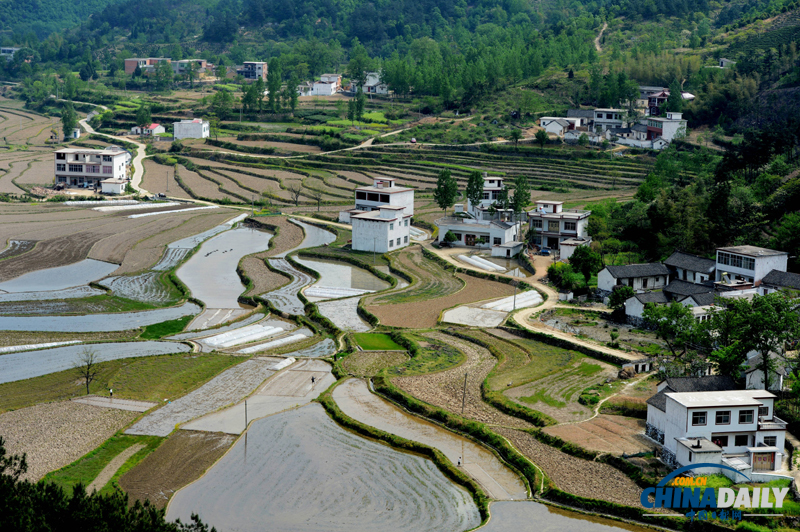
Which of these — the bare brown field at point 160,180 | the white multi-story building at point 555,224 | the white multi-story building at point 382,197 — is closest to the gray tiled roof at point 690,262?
the white multi-story building at point 555,224

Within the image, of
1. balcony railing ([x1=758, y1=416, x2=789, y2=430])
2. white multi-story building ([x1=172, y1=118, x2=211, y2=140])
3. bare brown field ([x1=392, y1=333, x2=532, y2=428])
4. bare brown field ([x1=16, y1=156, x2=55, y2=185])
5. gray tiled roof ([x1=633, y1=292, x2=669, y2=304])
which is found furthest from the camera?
white multi-story building ([x1=172, y1=118, x2=211, y2=140])

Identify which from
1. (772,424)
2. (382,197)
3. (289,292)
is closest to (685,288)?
(772,424)

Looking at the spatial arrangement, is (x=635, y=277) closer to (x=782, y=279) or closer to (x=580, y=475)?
(x=782, y=279)

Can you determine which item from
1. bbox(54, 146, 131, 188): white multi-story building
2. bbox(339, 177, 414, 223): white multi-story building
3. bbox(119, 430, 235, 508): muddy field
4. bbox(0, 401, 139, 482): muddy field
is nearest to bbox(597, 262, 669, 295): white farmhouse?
bbox(339, 177, 414, 223): white multi-story building

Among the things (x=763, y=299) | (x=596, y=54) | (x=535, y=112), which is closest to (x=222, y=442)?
(x=763, y=299)

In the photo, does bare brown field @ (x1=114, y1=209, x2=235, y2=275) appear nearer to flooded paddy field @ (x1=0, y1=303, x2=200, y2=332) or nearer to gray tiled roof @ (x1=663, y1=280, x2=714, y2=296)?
flooded paddy field @ (x1=0, y1=303, x2=200, y2=332)

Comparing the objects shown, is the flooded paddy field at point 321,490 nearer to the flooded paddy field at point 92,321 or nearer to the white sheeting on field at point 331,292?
the flooded paddy field at point 92,321
